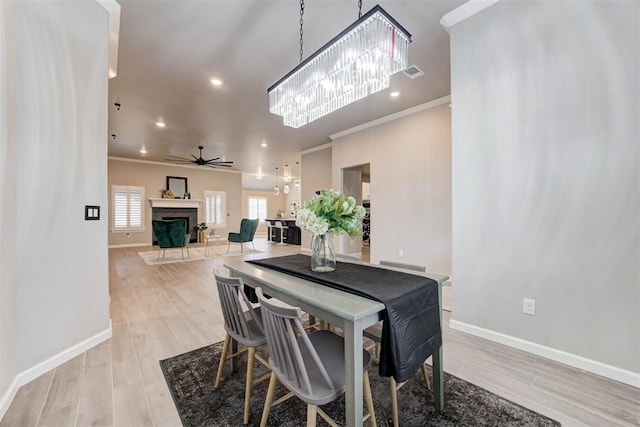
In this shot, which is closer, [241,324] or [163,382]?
[241,324]

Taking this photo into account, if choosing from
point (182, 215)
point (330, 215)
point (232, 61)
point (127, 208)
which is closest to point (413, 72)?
point (232, 61)

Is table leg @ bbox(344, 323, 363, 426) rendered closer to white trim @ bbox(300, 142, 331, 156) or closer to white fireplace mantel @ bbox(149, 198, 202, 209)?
white trim @ bbox(300, 142, 331, 156)

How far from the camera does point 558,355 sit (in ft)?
6.68

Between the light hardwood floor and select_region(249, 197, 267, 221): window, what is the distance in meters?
11.0

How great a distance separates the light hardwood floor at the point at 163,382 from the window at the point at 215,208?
7.51 m

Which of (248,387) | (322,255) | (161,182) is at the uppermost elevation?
(161,182)

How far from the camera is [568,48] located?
198cm

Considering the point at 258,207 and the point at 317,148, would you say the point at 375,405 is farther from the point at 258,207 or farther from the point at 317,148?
the point at 258,207

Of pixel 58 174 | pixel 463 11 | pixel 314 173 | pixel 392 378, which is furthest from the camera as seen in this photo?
pixel 314 173

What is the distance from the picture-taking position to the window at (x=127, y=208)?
827 centimetres

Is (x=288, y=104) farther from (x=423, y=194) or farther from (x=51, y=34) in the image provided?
(x=423, y=194)

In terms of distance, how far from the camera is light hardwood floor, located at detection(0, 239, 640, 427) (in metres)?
1.51

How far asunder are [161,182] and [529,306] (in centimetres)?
1011

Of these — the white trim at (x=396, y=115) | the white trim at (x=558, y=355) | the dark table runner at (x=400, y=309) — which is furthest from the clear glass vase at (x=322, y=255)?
the white trim at (x=396, y=115)
